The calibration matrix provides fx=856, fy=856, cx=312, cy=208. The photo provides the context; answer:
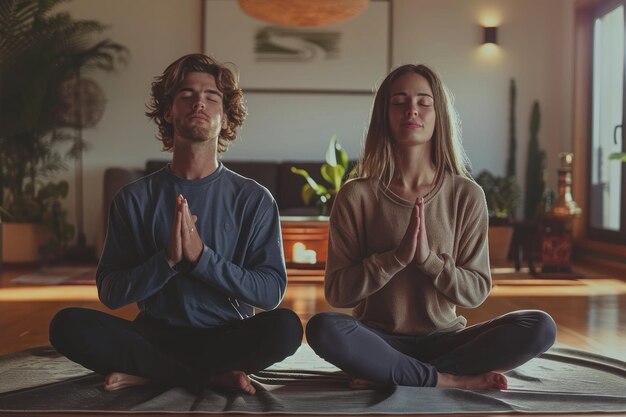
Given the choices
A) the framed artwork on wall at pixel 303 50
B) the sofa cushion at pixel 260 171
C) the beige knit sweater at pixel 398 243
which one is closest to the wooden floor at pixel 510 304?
the beige knit sweater at pixel 398 243

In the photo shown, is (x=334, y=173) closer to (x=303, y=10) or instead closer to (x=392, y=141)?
(x=303, y=10)

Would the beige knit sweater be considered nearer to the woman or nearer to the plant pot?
the woman

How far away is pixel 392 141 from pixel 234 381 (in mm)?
746

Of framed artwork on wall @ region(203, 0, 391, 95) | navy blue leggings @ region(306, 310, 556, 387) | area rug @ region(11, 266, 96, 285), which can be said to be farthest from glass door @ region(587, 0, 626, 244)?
navy blue leggings @ region(306, 310, 556, 387)

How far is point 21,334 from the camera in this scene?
309cm

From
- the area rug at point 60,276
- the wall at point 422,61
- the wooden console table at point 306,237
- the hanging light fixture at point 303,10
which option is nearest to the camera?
the wooden console table at point 306,237

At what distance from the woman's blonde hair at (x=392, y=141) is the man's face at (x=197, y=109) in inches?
16.1

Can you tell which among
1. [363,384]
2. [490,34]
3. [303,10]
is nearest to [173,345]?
[363,384]

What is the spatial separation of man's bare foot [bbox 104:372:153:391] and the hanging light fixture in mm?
3053

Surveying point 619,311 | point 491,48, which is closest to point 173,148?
point 619,311

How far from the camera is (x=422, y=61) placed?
6789 millimetres

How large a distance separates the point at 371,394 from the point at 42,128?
473 centimetres

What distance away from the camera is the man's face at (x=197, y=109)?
2131 millimetres

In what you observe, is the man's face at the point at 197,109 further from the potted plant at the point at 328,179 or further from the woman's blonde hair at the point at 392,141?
the potted plant at the point at 328,179
